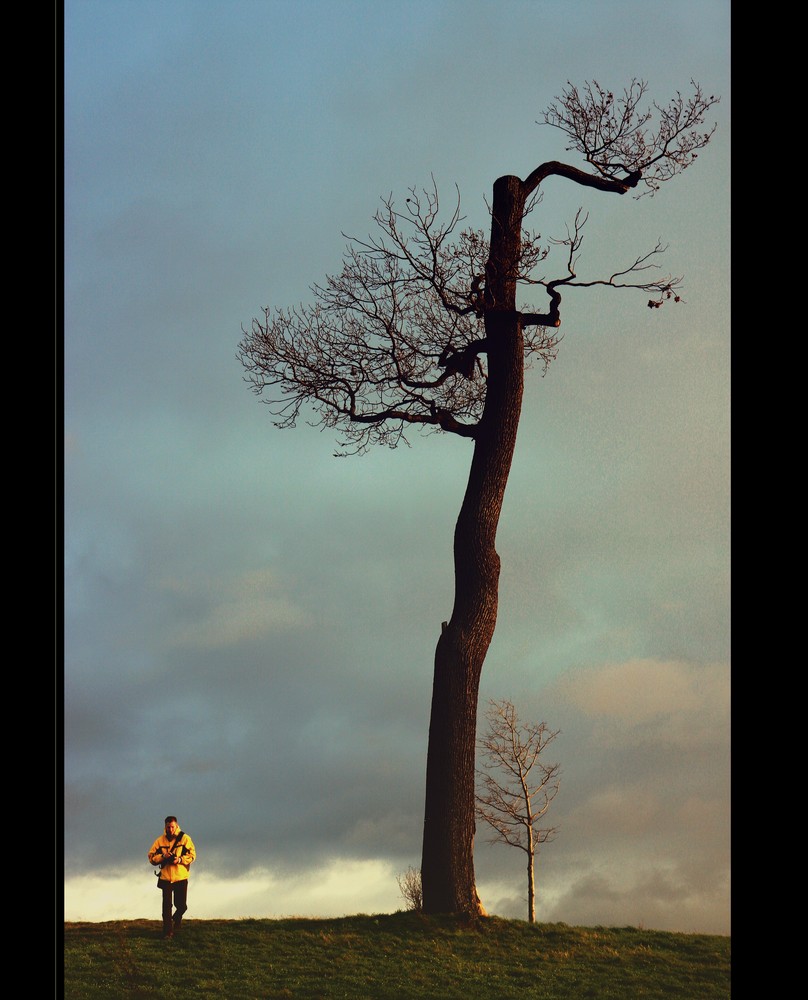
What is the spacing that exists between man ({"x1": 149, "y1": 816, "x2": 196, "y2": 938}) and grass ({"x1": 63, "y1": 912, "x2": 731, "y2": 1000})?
1.48 ft

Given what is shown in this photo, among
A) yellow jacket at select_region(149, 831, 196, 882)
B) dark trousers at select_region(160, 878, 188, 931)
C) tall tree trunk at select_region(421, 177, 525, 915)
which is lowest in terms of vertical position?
dark trousers at select_region(160, 878, 188, 931)

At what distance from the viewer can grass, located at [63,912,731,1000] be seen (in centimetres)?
1041

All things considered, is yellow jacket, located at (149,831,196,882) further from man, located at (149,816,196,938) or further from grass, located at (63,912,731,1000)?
grass, located at (63,912,731,1000)

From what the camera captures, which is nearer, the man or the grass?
the grass

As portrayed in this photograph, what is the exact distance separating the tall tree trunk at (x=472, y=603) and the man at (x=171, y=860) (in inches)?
113

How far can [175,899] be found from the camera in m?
12.1

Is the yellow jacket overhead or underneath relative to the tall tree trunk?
underneath

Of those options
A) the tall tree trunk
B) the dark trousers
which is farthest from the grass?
the tall tree trunk

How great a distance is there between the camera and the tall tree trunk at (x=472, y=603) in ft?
39.4

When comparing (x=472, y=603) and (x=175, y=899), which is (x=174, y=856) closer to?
(x=175, y=899)

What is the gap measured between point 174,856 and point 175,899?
1.99 ft

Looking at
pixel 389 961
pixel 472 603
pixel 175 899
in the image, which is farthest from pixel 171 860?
pixel 472 603
